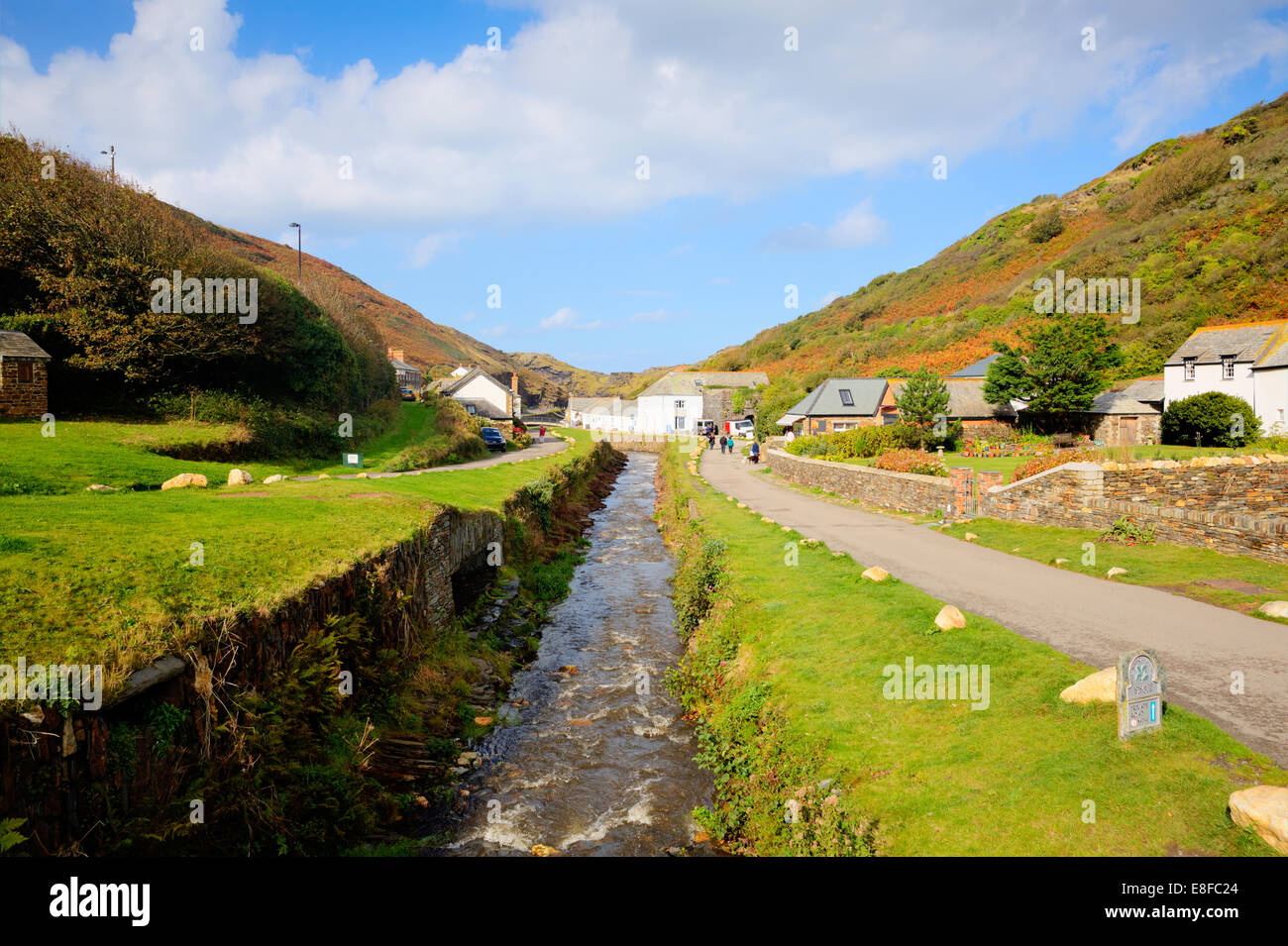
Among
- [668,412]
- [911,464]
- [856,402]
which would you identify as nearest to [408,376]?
[668,412]

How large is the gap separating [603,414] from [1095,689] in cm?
11262

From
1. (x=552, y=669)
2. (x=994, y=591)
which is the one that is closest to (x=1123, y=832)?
(x=994, y=591)

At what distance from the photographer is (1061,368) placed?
38.8 meters

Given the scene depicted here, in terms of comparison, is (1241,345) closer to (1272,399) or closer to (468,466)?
(1272,399)

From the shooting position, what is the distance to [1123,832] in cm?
496

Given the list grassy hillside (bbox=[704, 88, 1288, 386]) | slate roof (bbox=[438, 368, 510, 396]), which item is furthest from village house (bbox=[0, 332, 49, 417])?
slate roof (bbox=[438, 368, 510, 396])

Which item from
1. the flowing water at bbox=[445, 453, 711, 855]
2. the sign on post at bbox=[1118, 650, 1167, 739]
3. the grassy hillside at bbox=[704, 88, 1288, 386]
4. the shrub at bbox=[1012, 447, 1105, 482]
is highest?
the grassy hillside at bbox=[704, 88, 1288, 386]

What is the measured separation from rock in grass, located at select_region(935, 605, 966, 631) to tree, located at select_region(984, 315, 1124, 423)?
36.2 metres

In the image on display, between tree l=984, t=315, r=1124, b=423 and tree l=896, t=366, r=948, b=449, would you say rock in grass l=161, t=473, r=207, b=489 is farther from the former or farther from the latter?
tree l=984, t=315, r=1124, b=423

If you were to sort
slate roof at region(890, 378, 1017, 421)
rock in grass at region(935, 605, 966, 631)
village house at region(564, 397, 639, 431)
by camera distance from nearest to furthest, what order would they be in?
1. rock in grass at region(935, 605, 966, 631)
2. slate roof at region(890, 378, 1017, 421)
3. village house at region(564, 397, 639, 431)

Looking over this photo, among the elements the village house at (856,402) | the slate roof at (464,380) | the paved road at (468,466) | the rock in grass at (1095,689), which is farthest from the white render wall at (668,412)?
the rock in grass at (1095,689)

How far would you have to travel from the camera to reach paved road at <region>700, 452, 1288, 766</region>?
6.71 meters

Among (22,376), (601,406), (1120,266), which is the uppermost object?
(1120,266)

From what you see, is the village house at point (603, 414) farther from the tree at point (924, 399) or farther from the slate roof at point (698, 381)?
the tree at point (924, 399)
